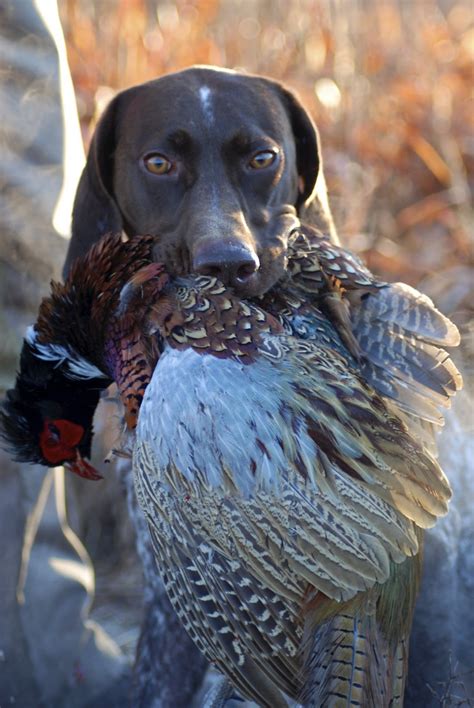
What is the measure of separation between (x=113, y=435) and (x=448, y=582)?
39.4 inches

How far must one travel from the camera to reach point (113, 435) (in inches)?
106

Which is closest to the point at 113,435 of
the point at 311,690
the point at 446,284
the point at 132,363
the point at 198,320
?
the point at 132,363

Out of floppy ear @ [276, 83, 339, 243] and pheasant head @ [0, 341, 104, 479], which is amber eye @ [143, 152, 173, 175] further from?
pheasant head @ [0, 341, 104, 479]

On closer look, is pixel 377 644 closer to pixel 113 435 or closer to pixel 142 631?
pixel 113 435

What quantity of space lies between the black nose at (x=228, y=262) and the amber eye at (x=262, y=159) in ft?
1.50

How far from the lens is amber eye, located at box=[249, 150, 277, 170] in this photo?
8.98ft

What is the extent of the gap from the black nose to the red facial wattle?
1.76 ft

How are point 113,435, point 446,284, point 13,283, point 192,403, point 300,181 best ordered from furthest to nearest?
point 446,284 < point 13,283 < point 300,181 < point 113,435 < point 192,403

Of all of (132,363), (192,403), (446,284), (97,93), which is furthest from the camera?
(97,93)

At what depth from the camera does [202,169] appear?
2697 mm

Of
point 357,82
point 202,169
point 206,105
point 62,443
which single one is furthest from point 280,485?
point 357,82

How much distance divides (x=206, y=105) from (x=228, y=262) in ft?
2.11

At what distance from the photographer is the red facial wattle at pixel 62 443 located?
2.54m

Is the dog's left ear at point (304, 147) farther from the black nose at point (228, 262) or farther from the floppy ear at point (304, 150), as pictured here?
the black nose at point (228, 262)
